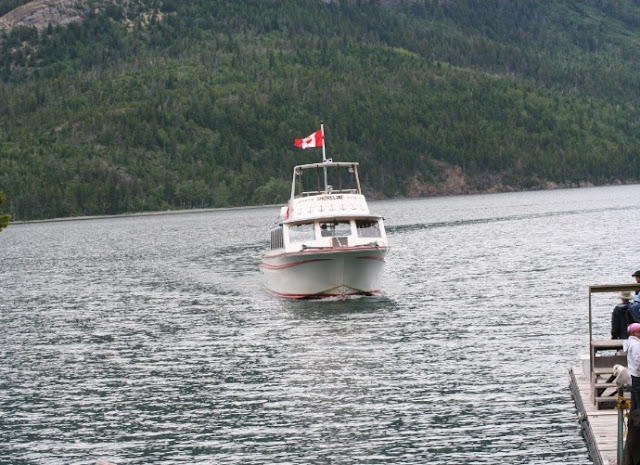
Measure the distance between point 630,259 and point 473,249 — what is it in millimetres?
19586

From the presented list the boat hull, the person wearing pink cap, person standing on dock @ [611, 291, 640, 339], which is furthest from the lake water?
the person wearing pink cap

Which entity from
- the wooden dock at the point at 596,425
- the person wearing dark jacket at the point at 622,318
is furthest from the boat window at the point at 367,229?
the person wearing dark jacket at the point at 622,318

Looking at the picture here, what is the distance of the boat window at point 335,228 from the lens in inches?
2271

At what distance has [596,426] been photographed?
2680 centimetres

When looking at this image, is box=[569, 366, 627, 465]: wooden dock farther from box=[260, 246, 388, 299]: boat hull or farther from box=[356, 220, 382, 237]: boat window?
box=[356, 220, 382, 237]: boat window

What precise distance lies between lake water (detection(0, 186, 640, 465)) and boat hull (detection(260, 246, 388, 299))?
805 mm

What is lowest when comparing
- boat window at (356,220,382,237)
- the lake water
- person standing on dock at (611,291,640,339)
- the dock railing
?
the lake water

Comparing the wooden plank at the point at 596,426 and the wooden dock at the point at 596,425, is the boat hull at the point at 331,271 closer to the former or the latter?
the wooden dock at the point at 596,425

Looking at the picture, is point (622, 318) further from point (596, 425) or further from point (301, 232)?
point (301, 232)

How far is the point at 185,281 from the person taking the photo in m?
80.6

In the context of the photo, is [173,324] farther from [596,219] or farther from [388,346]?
[596,219]

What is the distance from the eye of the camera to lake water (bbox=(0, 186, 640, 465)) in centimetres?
2995

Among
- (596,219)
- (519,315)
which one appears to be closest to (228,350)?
(519,315)

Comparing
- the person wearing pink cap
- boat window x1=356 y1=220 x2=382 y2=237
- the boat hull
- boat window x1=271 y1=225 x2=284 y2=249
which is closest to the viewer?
the person wearing pink cap
